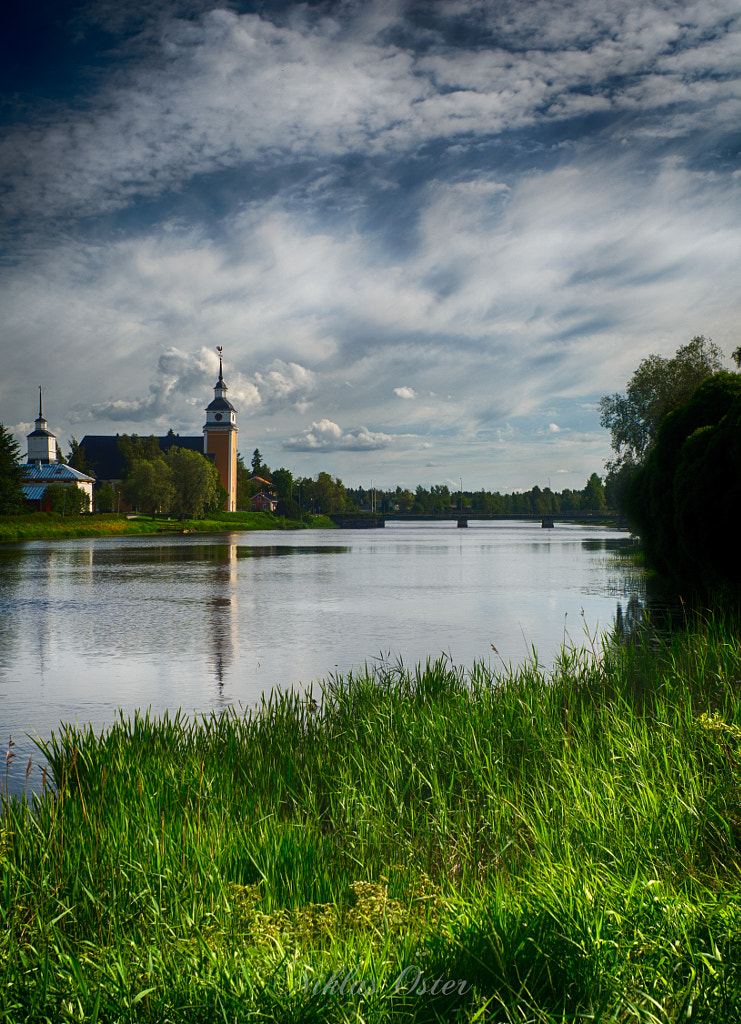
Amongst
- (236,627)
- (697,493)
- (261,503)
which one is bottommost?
(236,627)

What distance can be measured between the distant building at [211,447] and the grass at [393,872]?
135532 mm

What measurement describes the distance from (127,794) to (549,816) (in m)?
2.72

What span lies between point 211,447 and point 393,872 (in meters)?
145

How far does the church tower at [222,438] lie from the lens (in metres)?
142

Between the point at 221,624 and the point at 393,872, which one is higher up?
the point at 393,872

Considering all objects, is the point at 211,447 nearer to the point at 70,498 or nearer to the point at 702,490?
the point at 70,498

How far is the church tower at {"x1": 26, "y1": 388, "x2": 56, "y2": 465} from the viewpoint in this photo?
4966 inches

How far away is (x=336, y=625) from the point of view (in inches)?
642

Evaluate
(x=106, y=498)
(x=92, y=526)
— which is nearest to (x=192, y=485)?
(x=106, y=498)

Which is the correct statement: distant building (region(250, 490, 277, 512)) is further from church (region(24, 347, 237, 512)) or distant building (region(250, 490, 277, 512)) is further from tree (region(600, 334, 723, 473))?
tree (region(600, 334, 723, 473))

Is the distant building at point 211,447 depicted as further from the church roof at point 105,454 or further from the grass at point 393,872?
the grass at point 393,872

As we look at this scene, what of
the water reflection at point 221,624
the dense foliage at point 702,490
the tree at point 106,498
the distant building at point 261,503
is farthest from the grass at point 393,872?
the distant building at point 261,503

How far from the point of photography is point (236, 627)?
16.5m

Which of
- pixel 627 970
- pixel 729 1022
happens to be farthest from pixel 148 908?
pixel 729 1022
